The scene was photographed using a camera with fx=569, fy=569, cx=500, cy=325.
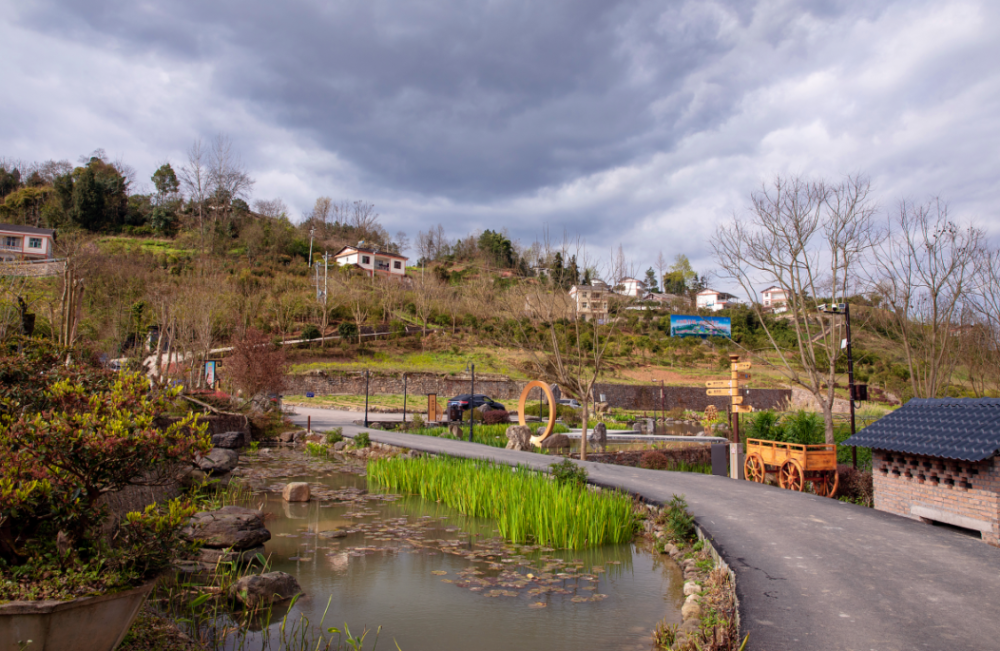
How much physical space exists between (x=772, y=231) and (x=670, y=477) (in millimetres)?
8236

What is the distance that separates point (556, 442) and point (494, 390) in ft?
75.1

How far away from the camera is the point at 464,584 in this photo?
239 inches

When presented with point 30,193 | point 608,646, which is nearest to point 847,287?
point 608,646

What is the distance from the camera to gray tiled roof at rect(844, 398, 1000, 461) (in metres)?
6.49

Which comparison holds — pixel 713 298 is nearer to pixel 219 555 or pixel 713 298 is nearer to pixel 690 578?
pixel 690 578

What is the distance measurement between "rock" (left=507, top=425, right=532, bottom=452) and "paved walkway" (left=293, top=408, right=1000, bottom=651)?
7.89m

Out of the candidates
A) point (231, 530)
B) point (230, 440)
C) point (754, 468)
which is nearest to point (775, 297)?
point (754, 468)

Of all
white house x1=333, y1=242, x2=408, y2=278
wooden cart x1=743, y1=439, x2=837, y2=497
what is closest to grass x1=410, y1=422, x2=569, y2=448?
wooden cart x1=743, y1=439, x2=837, y2=497

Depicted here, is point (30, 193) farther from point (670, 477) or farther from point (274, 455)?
point (670, 477)

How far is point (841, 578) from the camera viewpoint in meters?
5.10

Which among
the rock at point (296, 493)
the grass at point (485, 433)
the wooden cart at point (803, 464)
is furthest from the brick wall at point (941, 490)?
the grass at point (485, 433)

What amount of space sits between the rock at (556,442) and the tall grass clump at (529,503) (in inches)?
243

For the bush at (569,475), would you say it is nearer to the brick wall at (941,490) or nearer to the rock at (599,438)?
the brick wall at (941,490)

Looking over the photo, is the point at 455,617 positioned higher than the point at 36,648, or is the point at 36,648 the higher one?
the point at 36,648
